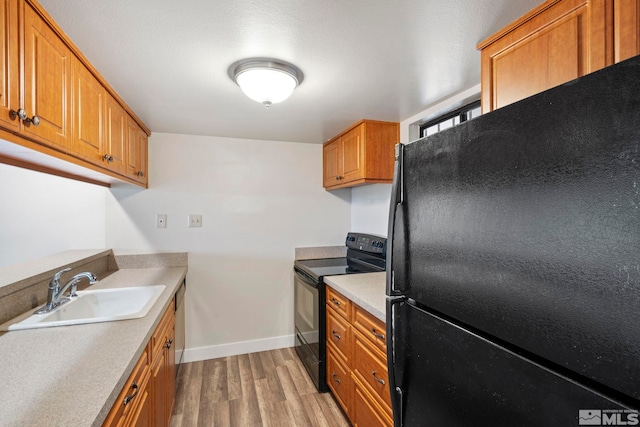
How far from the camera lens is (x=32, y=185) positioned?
75.3 inches

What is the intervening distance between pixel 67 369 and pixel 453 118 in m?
2.40

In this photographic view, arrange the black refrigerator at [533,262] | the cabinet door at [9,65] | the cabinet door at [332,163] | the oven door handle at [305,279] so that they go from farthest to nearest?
the cabinet door at [332,163] < the oven door handle at [305,279] < the cabinet door at [9,65] < the black refrigerator at [533,262]

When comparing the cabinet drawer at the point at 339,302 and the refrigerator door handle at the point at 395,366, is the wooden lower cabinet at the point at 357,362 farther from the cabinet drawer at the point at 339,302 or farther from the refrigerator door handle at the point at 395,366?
the refrigerator door handle at the point at 395,366

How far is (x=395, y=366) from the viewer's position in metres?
1.01

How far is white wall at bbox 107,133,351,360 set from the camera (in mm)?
2732

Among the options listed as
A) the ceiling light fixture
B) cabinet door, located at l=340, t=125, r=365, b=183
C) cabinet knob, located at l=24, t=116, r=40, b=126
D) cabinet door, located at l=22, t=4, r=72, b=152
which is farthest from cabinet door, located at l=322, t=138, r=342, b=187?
cabinet knob, located at l=24, t=116, r=40, b=126

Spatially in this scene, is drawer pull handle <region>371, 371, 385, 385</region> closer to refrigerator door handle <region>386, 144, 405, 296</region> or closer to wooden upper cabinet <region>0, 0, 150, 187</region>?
refrigerator door handle <region>386, 144, 405, 296</region>

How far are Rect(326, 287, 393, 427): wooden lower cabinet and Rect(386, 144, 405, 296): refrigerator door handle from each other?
2.04ft

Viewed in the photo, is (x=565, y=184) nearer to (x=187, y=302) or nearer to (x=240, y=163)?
(x=240, y=163)

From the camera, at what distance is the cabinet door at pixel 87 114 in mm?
1332

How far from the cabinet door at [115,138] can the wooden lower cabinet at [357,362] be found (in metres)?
1.65

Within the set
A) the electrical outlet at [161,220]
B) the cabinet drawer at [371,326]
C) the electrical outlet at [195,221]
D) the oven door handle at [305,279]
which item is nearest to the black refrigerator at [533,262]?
the cabinet drawer at [371,326]

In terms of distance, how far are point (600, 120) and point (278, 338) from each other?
3.10 meters

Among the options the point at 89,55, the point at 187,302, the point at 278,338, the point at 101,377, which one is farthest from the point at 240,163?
the point at 101,377
